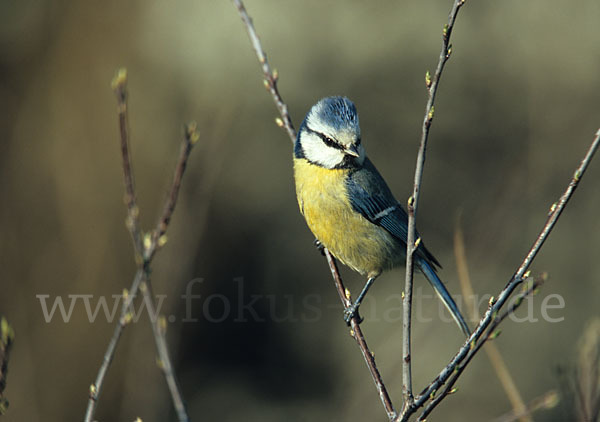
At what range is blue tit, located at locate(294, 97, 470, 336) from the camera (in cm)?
350

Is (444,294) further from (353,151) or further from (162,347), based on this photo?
(162,347)

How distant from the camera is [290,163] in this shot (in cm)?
627

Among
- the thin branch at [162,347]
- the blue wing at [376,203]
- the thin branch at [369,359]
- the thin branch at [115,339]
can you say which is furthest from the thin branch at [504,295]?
the blue wing at [376,203]

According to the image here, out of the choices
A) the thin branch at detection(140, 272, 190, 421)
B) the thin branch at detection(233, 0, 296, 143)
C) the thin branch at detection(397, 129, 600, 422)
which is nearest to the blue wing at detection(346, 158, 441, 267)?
the thin branch at detection(233, 0, 296, 143)

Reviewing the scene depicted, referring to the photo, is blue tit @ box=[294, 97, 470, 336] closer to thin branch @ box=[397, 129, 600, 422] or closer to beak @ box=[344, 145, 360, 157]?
beak @ box=[344, 145, 360, 157]

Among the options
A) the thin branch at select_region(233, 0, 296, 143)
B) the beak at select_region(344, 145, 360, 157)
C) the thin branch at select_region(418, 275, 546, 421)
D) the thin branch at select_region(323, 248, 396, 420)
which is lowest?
the thin branch at select_region(323, 248, 396, 420)

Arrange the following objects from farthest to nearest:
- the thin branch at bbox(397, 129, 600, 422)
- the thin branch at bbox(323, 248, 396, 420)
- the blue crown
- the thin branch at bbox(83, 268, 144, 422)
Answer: the blue crown < the thin branch at bbox(323, 248, 396, 420) < the thin branch at bbox(397, 129, 600, 422) < the thin branch at bbox(83, 268, 144, 422)

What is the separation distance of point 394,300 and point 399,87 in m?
2.19

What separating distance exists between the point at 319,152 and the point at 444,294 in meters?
1.10

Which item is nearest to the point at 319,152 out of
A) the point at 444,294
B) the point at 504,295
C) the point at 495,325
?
the point at 444,294

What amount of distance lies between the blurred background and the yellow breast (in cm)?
206

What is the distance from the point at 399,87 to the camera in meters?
6.32

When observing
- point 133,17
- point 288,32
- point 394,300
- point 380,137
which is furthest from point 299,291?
point 133,17

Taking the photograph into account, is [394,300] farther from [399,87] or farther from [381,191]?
[381,191]
